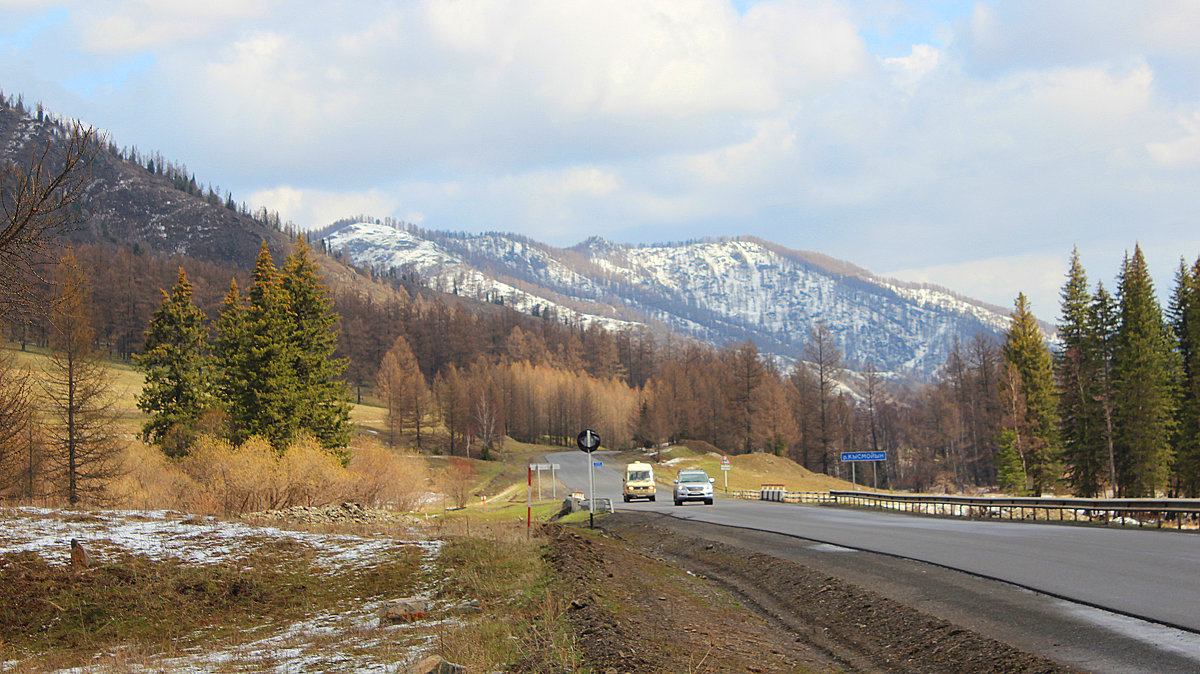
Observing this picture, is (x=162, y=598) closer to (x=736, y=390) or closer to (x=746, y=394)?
(x=746, y=394)

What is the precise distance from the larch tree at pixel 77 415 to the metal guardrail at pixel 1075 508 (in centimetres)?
3898

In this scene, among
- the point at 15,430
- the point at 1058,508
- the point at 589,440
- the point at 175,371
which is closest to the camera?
the point at 589,440

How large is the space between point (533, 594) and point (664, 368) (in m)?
162

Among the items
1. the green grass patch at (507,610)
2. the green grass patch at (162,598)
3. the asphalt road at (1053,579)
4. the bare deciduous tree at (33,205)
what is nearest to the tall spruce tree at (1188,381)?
the asphalt road at (1053,579)

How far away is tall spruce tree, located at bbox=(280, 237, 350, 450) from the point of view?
46562 millimetres

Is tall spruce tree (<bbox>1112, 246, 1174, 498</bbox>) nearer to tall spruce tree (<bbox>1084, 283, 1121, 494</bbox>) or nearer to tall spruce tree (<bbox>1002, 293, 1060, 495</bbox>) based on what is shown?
tall spruce tree (<bbox>1084, 283, 1121, 494</bbox>)

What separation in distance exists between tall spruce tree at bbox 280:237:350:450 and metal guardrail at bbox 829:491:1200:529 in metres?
29.9

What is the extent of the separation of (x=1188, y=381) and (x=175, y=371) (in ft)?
202

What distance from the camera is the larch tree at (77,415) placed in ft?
131

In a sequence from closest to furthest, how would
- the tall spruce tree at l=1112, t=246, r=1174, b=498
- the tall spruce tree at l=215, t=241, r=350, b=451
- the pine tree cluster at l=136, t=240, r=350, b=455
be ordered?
the tall spruce tree at l=215, t=241, r=350, b=451
the pine tree cluster at l=136, t=240, r=350, b=455
the tall spruce tree at l=1112, t=246, r=1174, b=498

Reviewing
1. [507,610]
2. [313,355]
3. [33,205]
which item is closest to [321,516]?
[313,355]

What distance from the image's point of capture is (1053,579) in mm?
13062

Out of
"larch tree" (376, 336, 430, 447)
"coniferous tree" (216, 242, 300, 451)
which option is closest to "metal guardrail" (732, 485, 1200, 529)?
"coniferous tree" (216, 242, 300, 451)

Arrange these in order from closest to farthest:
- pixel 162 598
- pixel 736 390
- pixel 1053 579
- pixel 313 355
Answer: pixel 1053 579, pixel 162 598, pixel 313 355, pixel 736 390
